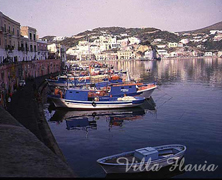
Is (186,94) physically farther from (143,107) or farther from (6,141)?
(6,141)

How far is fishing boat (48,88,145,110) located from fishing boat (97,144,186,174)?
1606 cm

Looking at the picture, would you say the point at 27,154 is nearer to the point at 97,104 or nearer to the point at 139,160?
the point at 139,160

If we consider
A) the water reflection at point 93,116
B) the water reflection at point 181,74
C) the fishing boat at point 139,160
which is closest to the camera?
the fishing boat at point 139,160

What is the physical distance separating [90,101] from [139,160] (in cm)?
1774

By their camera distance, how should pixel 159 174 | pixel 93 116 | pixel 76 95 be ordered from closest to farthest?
pixel 159 174, pixel 93 116, pixel 76 95

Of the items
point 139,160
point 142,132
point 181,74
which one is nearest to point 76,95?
point 142,132

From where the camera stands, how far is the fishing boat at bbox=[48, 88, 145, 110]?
3061cm

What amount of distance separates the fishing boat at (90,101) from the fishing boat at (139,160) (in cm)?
1606

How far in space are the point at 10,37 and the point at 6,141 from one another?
1276 inches

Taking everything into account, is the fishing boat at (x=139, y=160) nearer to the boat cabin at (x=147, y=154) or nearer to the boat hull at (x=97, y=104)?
the boat cabin at (x=147, y=154)

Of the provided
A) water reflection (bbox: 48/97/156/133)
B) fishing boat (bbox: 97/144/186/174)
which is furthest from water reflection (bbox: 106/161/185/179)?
water reflection (bbox: 48/97/156/133)

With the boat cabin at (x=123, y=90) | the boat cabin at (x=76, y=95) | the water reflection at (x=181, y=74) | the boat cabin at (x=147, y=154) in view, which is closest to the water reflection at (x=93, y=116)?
the boat cabin at (x=76, y=95)

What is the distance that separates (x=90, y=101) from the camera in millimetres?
30703

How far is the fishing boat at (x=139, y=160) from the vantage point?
515 inches
